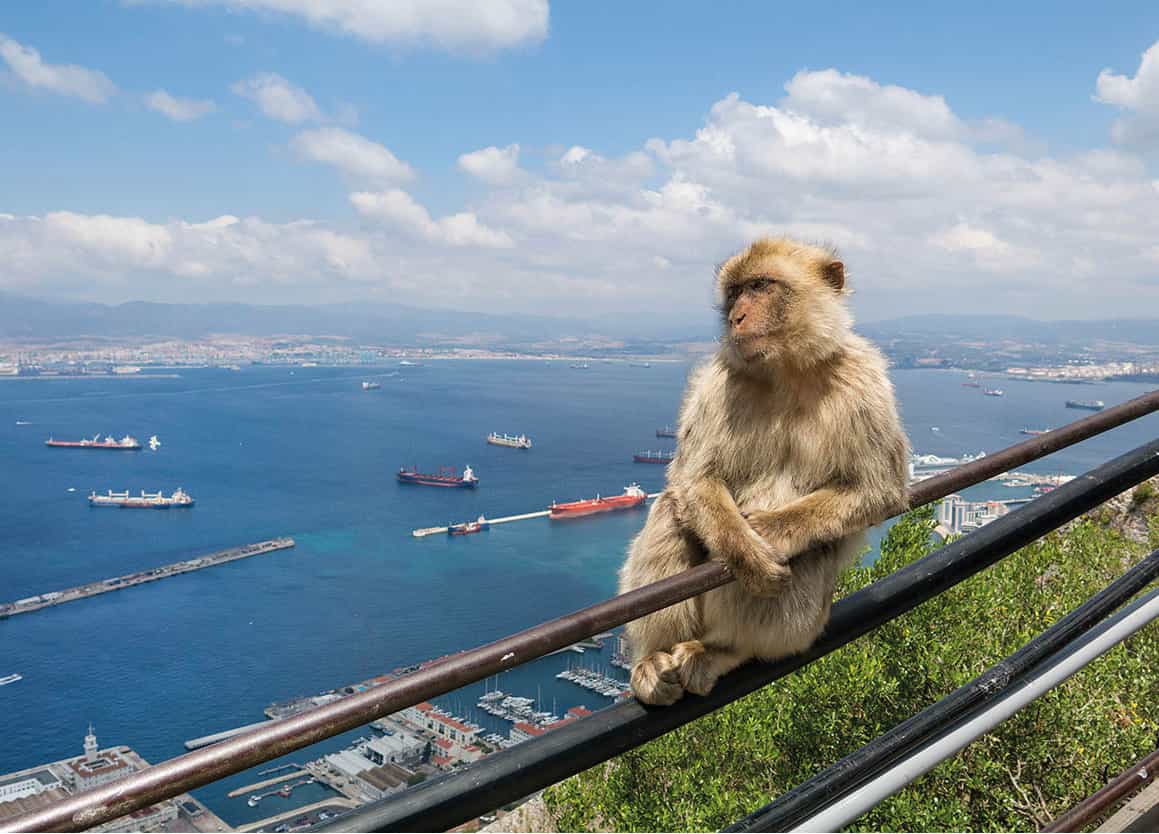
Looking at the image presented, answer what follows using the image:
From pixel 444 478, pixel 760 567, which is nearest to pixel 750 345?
pixel 760 567

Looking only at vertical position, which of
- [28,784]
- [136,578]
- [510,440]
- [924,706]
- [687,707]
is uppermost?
[687,707]

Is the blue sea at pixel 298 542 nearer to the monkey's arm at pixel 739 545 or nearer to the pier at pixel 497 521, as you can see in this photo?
the pier at pixel 497 521

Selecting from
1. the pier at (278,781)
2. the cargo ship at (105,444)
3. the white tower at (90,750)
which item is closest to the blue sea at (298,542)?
the pier at (278,781)

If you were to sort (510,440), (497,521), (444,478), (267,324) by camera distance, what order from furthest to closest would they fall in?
(267,324), (510,440), (444,478), (497,521)

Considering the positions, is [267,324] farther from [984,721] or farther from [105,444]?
[984,721]

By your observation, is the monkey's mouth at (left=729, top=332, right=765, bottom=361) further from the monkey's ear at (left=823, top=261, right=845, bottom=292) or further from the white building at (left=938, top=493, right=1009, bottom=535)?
the white building at (left=938, top=493, right=1009, bottom=535)

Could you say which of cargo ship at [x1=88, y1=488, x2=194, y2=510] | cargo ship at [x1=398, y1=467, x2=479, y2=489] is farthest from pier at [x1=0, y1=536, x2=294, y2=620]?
cargo ship at [x1=398, y1=467, x2=479, y2=489]
